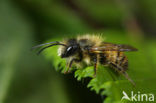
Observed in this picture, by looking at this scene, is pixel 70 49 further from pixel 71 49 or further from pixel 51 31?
pixel 51 31

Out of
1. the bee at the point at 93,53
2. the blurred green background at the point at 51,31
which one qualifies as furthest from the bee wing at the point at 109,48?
the blurred green background at the point at 51,31

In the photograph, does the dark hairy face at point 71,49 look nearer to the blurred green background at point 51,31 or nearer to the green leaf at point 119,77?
the green leaf at point 119,77

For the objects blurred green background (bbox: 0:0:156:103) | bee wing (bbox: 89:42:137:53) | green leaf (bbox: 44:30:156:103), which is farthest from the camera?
blurred green background (bbox: 0:0:156:103)

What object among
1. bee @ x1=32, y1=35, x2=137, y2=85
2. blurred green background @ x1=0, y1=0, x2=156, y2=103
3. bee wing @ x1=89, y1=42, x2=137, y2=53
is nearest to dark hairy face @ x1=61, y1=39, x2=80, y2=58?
bee @ x1=32, y1=35, x2=137, y2=85

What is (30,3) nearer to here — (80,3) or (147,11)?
(80,3)

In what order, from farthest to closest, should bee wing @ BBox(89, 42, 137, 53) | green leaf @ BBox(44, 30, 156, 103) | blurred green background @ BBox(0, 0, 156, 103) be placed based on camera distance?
blurred green background @ BBox(0, 0, 156, 103)
bee wing @ BBox(89, 42, 137, 53)
green leaf @ BBox(44, 30, 156, 103)

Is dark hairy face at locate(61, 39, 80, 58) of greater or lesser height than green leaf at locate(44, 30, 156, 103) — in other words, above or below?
above

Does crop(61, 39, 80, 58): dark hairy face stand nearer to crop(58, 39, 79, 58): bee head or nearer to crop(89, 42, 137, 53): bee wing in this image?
crop(58, 39, 79, 58): bee head
